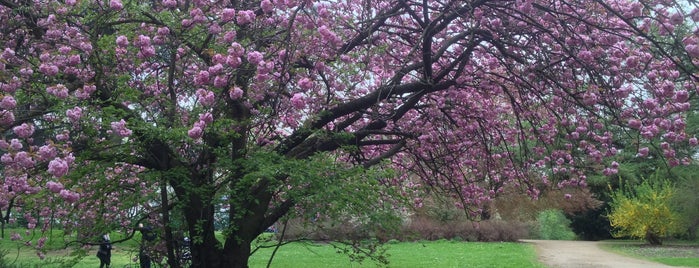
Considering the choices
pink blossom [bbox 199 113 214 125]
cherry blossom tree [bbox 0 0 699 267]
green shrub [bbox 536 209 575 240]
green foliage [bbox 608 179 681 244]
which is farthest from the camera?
green shrub [bbox 536 209 575 240]

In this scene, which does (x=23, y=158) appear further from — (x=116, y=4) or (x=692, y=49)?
(x=692, y=49)

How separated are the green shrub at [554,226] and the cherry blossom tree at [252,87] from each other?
2736cm

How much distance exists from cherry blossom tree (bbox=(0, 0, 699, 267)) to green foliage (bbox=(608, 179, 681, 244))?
58.9 feet

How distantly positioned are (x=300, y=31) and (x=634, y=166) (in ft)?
93.2

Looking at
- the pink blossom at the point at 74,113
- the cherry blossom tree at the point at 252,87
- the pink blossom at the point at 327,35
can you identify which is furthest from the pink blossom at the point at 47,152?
the pink blossom at the point at 327,35

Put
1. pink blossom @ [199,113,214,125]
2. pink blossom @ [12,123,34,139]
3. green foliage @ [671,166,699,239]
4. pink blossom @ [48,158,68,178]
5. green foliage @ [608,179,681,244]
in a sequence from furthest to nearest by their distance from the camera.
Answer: green foliage @ [608,179,681,244]
green foliage @ [671,166,699,239]
pink blossom @ [199,113,214,125]
pink blossom @ [12,123,34,139]
pink blossom @ [48,158,68,178]

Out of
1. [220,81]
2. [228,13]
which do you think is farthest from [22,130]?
[228,13]

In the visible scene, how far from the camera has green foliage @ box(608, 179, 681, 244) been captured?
75.3 ft

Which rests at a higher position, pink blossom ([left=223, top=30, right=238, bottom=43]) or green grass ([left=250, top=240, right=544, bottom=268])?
pink blossom ([left=223, top=30, right=238, bottom=43])

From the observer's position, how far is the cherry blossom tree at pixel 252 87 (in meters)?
5.34

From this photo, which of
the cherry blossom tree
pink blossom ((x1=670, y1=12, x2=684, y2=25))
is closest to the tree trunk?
the cherry blossom tree

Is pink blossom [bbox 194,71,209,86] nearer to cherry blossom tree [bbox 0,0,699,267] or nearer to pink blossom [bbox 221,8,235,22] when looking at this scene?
cherry blossom tree [bbox 0,0,699,267]

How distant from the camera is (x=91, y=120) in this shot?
5055 mm

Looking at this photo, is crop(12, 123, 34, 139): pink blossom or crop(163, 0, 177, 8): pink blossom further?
crop(163, 0, 177, 8): pink blossom
